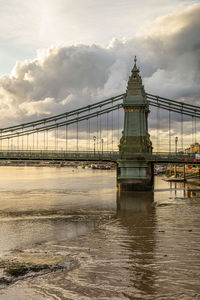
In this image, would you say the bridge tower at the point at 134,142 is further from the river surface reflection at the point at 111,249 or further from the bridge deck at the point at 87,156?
the river surface reflection at the point at 111,249

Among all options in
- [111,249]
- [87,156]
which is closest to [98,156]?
[87,156]

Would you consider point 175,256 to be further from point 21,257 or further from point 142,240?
point 21,257

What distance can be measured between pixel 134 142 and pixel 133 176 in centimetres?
609

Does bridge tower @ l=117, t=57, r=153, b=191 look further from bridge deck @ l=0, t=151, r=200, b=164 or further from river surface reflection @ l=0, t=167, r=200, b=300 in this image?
river surface reflection @ l=0, t=167, r=200, b=300

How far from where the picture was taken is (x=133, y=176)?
58.4m

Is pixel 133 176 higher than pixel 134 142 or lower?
lower

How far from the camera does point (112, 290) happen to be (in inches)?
545

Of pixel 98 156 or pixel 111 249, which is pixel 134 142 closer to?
pixel 98 156

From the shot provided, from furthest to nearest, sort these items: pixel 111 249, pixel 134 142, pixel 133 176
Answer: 1. pixel 134 142
2. pixel 133 176
3. pixel 111 249

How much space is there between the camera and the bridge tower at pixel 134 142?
191ft

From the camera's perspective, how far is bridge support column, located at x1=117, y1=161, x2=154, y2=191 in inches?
2286

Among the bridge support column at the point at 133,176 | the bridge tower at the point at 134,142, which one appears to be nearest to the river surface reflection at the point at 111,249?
the bridge support column at the point at 133,176

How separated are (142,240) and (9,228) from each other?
12.3m

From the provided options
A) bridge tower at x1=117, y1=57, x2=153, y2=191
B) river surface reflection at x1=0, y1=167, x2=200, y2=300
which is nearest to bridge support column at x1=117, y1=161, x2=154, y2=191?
bridge tower at x1=117, y1=57, x2=153, y2=191
